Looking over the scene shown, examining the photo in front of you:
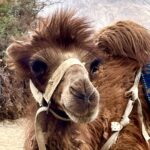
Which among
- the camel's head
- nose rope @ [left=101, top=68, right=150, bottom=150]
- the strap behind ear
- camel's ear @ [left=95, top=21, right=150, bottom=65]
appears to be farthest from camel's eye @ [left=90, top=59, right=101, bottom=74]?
camel's ear @ [left=95, top=21, right=150, bottom=65]

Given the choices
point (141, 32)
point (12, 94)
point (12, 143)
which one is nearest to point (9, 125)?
point (12, 94)

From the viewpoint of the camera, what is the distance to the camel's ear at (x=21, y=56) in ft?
13.0

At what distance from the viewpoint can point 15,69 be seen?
411 cm

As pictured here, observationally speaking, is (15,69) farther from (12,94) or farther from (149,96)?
(12,94)

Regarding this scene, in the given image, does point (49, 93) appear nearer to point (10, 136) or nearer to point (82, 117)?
point (82, 117)

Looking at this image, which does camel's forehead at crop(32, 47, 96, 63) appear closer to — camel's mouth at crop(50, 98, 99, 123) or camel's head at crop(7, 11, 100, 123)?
camel's head at crop(7, 11, 100, 123)

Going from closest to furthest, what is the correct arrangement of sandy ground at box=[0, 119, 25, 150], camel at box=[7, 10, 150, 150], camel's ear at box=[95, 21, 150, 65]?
camel at box=[7, 10, 150, 150] → camel's ear at box=[95, 21, 150, 65] → sandy ground at box=[0, 119, 25, 150]

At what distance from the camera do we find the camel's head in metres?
3.63

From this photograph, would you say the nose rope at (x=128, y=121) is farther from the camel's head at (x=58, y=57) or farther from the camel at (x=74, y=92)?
the camel's head at (x=58, y=57)

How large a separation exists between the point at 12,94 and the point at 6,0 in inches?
123

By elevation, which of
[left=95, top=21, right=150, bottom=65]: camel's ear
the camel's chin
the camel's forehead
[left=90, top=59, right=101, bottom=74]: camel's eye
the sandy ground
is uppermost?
the camel's forehead

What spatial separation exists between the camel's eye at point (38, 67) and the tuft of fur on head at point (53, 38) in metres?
0.09

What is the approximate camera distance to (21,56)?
3975 mm

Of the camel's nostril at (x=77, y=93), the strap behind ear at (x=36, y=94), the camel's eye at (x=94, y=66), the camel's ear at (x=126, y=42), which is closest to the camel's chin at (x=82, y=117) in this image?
the camel's nostril at (x=77, y=93)
